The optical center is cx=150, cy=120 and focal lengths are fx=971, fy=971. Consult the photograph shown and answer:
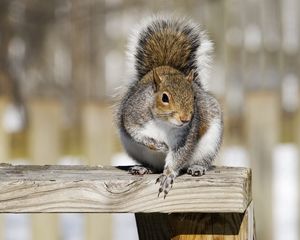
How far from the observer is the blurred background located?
455 cm

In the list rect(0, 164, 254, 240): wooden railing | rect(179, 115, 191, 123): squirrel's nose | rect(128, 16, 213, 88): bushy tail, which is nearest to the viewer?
rect(0, 164, 254, 240): wooden railing

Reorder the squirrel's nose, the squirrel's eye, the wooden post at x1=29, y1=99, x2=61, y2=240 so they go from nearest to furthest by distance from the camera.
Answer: the squirrel's nose
the squirrel's eye
the wooden post at x1=29, y1=99, x2=61, y2=240

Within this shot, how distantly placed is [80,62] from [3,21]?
1.72ft

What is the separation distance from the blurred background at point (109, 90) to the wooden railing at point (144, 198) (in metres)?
2.41

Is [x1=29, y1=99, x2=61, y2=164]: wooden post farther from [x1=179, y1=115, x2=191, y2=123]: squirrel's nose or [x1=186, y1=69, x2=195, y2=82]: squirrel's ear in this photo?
[x1=179, y1=115, x2=191, y2=123]: squirrel's nose

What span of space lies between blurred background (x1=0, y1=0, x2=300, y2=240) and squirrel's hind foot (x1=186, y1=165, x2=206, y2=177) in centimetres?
216

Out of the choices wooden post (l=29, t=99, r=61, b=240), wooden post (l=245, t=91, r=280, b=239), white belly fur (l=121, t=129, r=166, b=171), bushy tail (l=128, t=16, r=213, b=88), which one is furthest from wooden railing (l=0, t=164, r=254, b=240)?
wooden post (l=245, t=91, r=280, b=239)

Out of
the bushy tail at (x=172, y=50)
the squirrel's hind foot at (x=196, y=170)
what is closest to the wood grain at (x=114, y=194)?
the squirrel's hind foot at (x=196, y=170)

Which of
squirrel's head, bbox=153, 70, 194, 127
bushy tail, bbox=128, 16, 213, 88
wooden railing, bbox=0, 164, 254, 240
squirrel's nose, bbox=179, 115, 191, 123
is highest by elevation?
bushy tail, bbox=128, 16, 213, 88

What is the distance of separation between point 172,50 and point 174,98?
22 centimetres

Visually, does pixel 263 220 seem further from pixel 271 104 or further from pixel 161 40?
pixel 161 40

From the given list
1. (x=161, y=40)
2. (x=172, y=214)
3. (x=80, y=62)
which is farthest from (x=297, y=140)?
(x=172, y=214)

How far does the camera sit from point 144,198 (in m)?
2.01

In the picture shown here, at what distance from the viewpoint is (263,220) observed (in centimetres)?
453
